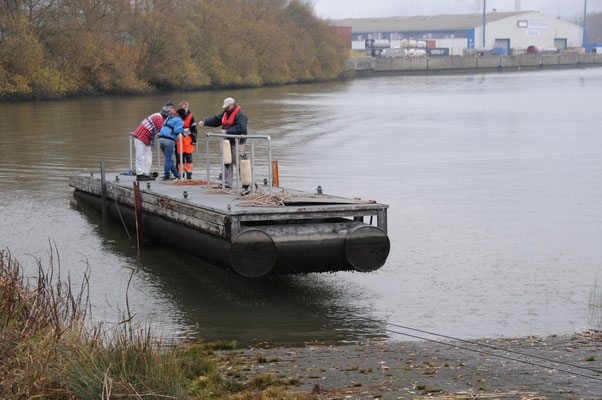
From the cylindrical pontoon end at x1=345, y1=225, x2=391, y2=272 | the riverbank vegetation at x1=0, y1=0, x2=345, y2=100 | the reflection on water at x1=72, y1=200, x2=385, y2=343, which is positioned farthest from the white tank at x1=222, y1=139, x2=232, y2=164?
the riverbank vegetation at x1=0, y1=0, x2=345, y2=100

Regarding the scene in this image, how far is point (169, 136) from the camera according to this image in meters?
15.9

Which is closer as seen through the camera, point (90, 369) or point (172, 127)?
point (90, 369)

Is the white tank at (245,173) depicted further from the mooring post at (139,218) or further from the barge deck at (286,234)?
the mooring post at (139,218)

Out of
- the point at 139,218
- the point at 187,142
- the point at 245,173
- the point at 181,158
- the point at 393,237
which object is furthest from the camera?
the point at 187,142

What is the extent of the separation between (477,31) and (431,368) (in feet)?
515

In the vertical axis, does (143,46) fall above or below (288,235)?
above

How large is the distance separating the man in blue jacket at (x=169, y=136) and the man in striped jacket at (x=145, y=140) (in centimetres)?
26

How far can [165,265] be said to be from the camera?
13.4m

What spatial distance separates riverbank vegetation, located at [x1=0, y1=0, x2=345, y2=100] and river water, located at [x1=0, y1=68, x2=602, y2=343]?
67.7 ft

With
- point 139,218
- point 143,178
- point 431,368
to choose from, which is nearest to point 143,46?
point 143,178

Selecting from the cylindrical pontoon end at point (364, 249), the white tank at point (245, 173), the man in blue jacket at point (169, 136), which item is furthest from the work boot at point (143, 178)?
the cylindrical pontoon end at point (364, 249)

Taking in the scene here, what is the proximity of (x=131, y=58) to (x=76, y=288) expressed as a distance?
54.3 m

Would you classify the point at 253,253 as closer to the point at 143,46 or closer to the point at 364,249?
the point at 364,249

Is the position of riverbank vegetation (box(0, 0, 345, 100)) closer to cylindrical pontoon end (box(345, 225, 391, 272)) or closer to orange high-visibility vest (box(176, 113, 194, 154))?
orange high-visibility vest (box(176, 113, 194, 154))
